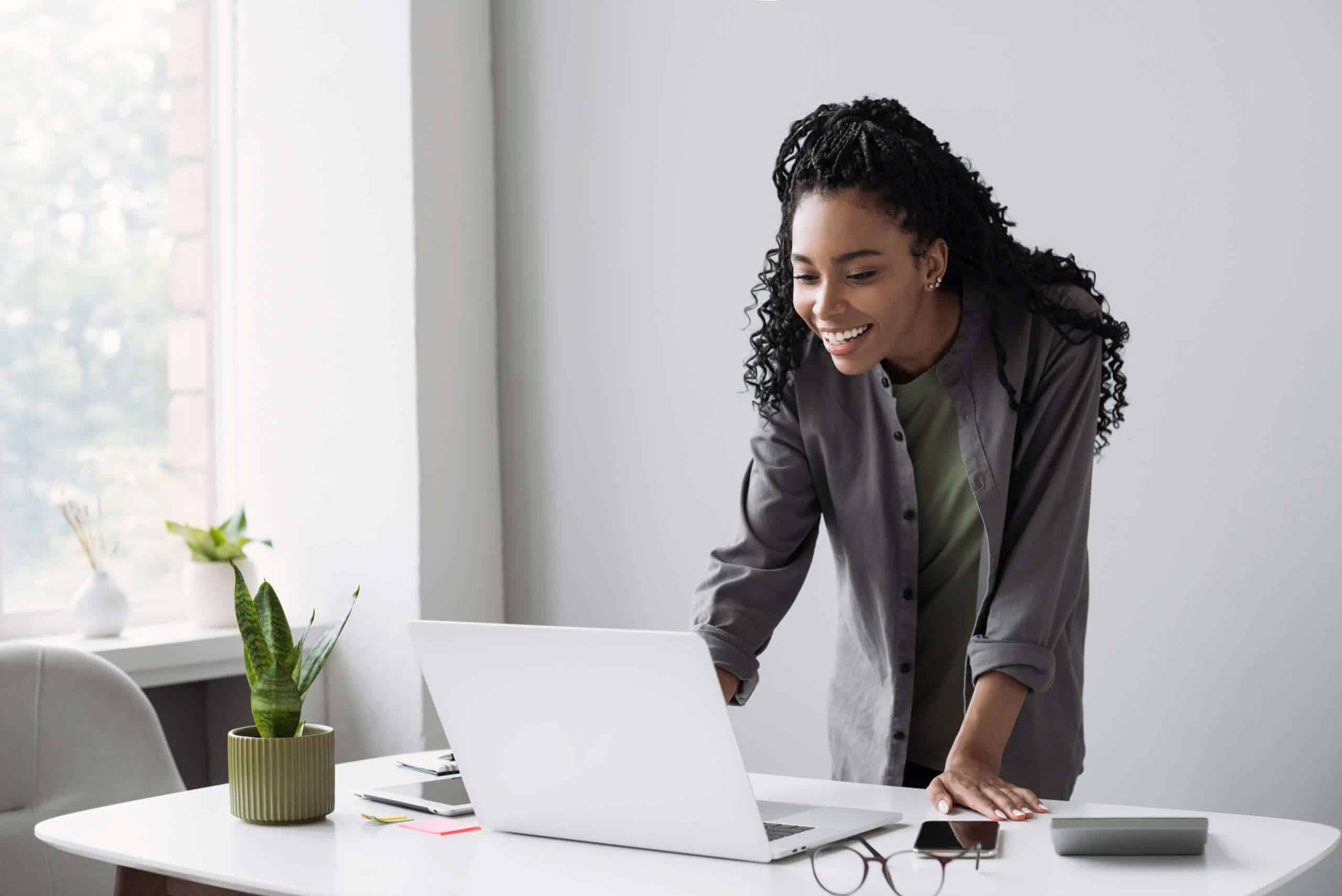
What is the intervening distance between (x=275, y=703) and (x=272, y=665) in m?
0.04

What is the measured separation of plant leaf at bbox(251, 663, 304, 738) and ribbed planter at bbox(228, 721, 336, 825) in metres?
0.02

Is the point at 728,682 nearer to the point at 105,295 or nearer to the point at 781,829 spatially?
the point at 781,829

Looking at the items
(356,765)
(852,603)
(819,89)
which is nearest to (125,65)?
(819,89)

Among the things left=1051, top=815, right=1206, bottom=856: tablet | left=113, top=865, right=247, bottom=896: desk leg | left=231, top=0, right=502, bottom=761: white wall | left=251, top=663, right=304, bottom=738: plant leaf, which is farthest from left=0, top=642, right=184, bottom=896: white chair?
left=1051, top=815, right=1206, bottom=856: tablet

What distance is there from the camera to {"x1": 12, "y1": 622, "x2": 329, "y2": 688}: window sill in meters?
2.83

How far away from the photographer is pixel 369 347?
10.3 feet

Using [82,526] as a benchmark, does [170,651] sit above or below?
below

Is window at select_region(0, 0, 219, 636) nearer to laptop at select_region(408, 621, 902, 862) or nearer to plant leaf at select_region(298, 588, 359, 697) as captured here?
plant leaf at select_region(298, 588, 359, 697)

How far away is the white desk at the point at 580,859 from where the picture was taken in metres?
1.17

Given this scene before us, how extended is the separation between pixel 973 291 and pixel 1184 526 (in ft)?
2.69

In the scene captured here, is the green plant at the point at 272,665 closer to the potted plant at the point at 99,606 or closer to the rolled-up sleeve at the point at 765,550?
the rolled-up sleeve at the point at 765,550

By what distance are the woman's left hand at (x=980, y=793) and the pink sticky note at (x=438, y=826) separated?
0.49 meters

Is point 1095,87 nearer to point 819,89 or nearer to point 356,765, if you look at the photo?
point 819,89

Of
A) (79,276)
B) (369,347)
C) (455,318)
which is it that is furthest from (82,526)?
(455,318)
